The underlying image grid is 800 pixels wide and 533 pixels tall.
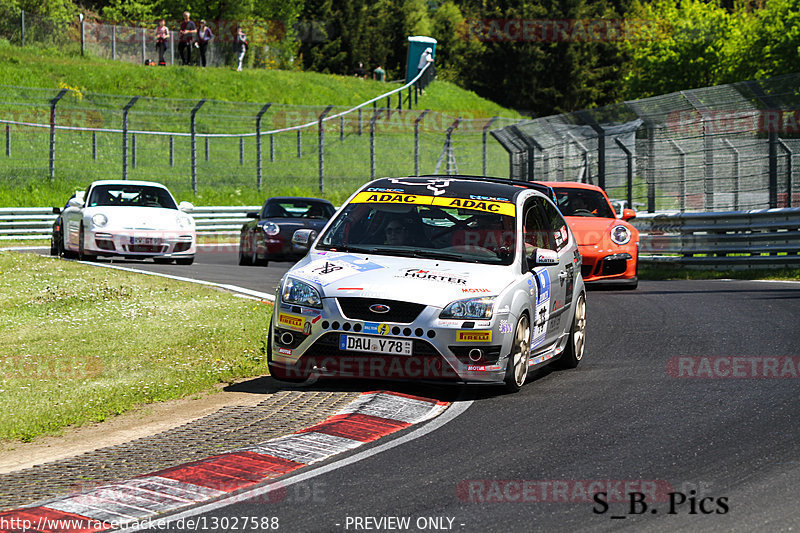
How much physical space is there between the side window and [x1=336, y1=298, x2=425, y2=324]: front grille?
218cm

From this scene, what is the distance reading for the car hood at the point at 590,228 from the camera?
53.3 ft

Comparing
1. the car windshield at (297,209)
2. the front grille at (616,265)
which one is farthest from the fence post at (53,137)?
the front grille at (616,265)

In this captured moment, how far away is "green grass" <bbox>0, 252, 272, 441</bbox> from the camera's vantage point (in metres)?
8.33

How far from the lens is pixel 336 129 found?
40.2m

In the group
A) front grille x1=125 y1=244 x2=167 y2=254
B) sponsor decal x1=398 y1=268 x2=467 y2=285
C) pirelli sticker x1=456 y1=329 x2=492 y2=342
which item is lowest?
front grille x1=125 y1=244 x2=167 y2=254

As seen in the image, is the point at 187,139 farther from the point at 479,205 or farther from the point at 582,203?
the point at 479,205

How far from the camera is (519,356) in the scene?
825cm

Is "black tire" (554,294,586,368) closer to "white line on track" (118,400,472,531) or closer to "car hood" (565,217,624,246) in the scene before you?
"white line on track" (118,400,472,531)

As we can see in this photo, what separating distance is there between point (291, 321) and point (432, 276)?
103 centimetres

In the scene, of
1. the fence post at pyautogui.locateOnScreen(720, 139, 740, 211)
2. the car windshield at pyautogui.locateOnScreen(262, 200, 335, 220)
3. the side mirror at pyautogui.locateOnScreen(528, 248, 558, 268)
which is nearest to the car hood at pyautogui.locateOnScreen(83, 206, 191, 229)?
the car windshield at pyautogui.locateOnScreen(262, 200, 335, 220)

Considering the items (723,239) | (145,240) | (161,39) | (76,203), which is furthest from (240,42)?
(723,239)

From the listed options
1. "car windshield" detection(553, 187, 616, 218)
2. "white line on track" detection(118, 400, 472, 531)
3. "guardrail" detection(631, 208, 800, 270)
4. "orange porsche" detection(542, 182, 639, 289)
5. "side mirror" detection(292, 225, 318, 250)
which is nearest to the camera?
"white line on track" detection(118, 400, 472, 531)

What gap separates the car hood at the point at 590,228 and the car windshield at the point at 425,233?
24.6 ft

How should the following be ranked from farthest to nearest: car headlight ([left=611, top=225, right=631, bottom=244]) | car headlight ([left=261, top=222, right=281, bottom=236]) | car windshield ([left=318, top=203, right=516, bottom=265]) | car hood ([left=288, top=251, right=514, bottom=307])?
car headlight ([left=261, top=222, right=281, bottom=236]) < car headlight ([left=611, top=225, right=631, bottom=244]) < car windshield ([left=318, top=203, right=516, bottom=265]) < car hood ([left=288, top=251, right=514, bottom=307])
